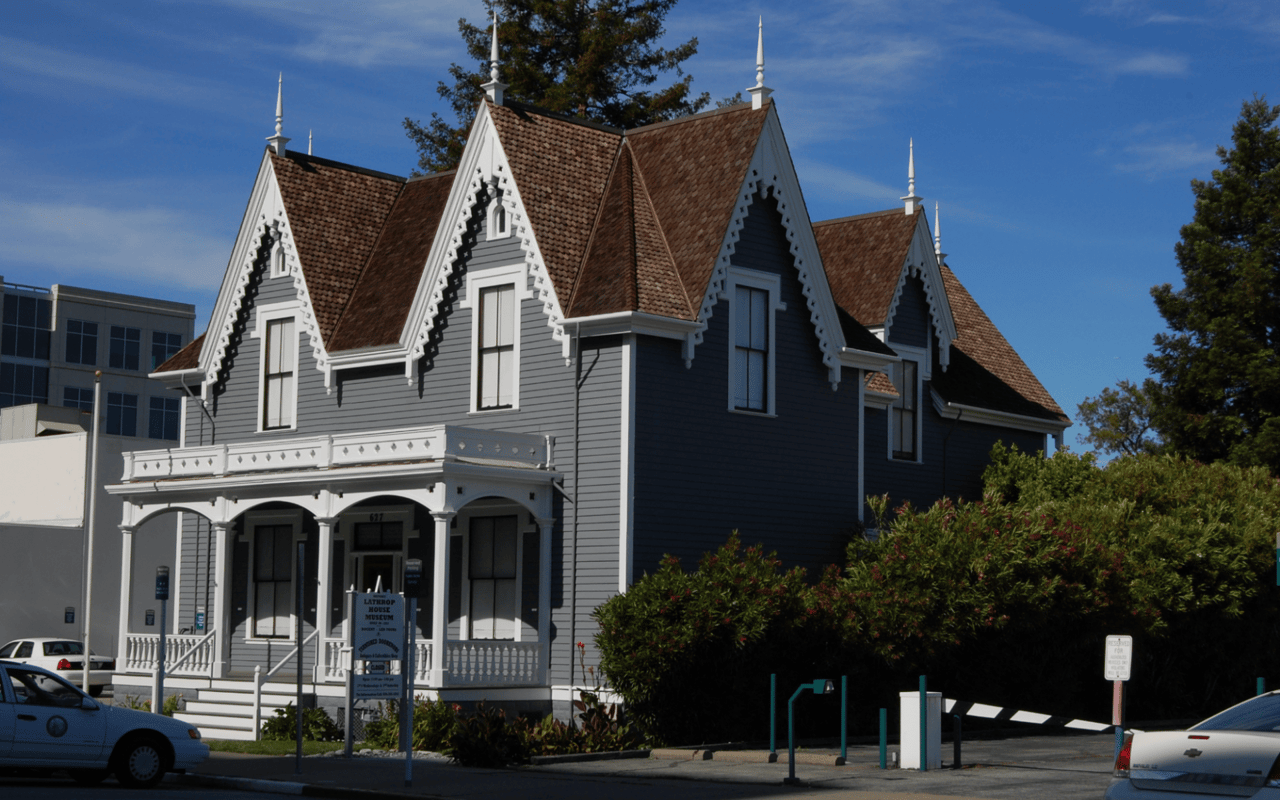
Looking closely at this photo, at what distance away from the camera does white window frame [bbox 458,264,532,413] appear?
1063 inches

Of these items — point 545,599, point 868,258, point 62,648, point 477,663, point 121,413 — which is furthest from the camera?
point 121,413

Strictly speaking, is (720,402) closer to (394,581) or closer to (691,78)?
(394,581)

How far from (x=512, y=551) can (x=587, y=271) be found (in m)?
5.00

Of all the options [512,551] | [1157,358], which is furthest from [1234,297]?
[512,551]

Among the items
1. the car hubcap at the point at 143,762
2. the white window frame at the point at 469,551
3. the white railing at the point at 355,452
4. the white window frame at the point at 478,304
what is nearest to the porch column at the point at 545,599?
the white window frame at the point at 469,551

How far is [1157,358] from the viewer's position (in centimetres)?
4347

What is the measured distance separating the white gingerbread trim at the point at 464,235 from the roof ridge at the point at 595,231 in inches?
12.3

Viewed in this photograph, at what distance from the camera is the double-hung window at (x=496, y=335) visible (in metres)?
27.1

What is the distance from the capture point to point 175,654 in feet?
95.7

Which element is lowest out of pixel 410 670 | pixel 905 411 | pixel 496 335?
pixel 410 670

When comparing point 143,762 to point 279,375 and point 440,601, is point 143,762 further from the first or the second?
point 279,375

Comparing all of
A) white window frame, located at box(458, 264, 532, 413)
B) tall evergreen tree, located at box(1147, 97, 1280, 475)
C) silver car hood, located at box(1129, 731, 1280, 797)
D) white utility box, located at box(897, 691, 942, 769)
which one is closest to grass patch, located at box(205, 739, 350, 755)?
white window frame, located at box(458, 264, 532, 413)

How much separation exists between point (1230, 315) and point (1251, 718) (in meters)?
32.2

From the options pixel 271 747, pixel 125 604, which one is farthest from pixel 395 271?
pixel 271 747
